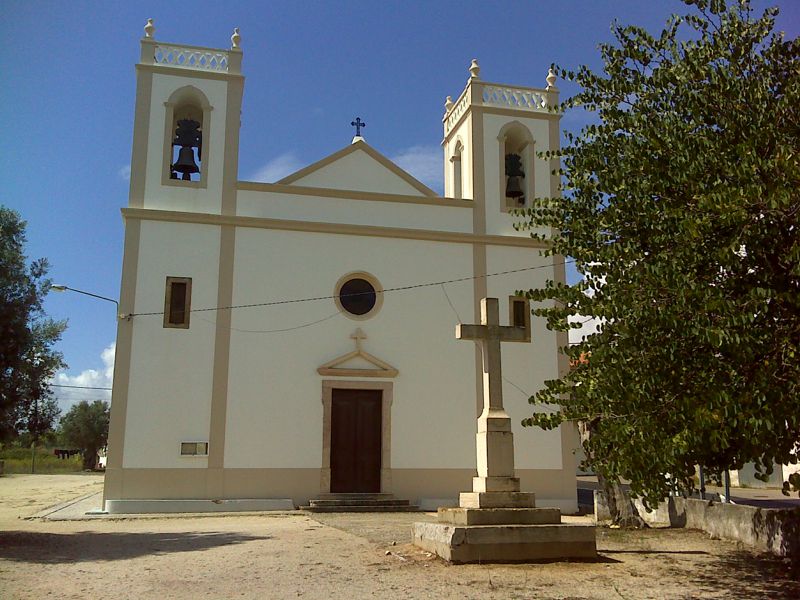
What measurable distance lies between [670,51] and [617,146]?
1.03 m

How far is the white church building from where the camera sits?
48.4 feet

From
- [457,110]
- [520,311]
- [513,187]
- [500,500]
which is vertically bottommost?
[500,500]

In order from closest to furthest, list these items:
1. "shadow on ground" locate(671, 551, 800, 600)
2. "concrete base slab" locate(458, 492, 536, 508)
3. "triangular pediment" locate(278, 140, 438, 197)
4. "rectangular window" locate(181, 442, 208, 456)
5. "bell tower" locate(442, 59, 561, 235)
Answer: "shadow on ground" locate(671, 551, 800, 600), "concrete base slab" locate(458, 492, 536, 508), "rectangular window" locate(181, 442, 208, 456), "triangular pediment" locate(278, 140, 438, 197), "bell tower" locate(442, 59, 561, 235)

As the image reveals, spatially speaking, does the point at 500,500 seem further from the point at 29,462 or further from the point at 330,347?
the point at 29,462

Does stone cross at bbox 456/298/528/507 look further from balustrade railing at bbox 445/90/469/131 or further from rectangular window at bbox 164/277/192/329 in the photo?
balustrade railing at bbox 445/90/469/131

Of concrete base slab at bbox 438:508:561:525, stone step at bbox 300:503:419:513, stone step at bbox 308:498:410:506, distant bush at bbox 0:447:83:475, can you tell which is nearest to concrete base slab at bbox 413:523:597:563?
concrete base slab at bbox 438:508:561:525

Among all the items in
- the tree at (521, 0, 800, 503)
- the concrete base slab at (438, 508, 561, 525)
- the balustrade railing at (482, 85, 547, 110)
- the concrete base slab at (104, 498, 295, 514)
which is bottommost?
the concrete base slab at (104, 498, 295, 514)

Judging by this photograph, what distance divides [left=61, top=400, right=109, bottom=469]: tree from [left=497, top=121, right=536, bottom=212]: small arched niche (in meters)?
32.2

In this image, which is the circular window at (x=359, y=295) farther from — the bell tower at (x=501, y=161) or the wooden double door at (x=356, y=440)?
the bell tower at (x=501, y=161)

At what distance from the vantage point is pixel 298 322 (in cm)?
1573

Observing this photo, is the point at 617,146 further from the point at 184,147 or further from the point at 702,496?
the point at 184,147

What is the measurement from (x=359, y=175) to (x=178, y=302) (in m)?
4.88

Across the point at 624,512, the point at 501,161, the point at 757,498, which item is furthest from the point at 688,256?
the point at 757,498

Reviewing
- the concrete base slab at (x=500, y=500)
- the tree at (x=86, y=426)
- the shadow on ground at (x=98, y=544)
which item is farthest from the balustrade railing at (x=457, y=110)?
the tree at (x=86, y=426)
